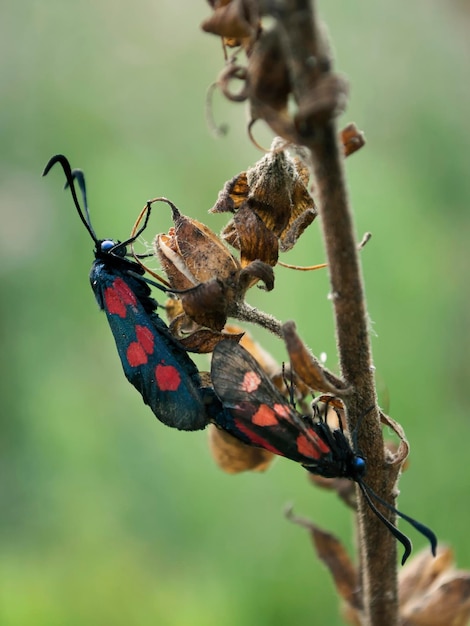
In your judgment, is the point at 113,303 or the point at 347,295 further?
the point at 113,303

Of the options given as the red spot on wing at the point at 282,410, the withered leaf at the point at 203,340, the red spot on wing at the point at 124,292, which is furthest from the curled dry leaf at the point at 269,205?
the red spot on wing at the point at 124,292

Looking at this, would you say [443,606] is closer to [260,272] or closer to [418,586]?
[418,586]

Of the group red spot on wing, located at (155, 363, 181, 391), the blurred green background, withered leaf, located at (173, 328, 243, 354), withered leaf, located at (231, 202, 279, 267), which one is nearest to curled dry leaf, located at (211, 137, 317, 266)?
withered leaf, located at (231, 202, 279, 267)

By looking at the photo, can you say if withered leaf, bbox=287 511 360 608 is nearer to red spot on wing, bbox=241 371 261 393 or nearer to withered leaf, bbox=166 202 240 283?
red spot on wing, bbox=241 371 261 393

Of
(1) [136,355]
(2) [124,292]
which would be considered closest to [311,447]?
(1) [136,355]

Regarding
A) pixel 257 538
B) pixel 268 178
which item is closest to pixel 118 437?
pixel 257 538
